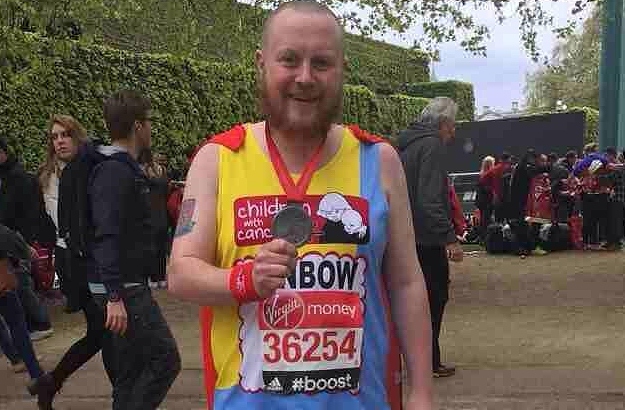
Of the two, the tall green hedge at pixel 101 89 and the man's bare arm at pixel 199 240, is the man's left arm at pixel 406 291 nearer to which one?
the man's bare arm at pixel 199 240

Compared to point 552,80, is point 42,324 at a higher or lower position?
lower

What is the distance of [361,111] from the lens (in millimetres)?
21453

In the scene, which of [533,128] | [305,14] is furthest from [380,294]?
[533,128]

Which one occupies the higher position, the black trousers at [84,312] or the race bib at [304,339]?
Answer: the race bib at [304,339]

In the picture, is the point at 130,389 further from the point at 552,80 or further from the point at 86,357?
the point at 552,80

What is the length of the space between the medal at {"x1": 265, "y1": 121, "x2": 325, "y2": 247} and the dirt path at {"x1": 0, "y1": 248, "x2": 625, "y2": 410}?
3.80m

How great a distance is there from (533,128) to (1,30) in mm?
19224

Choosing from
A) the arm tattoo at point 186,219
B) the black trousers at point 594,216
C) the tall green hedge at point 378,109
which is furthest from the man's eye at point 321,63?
the tall green hedge at point 378,109

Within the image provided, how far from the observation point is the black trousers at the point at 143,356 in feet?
12.8

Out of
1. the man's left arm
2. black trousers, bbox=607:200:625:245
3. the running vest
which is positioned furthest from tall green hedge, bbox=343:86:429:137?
the running vest

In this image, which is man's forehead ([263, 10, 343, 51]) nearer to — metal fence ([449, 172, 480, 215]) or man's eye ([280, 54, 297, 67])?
man's eye ([280, 54, 297, 67])

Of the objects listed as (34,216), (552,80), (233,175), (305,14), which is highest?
(552,80)

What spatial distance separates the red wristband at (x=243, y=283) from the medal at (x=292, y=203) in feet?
0.31

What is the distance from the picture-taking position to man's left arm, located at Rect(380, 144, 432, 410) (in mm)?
1938
